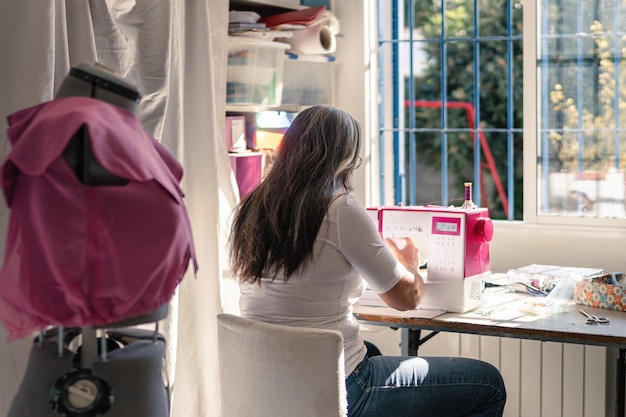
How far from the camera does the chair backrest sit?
1944 mm

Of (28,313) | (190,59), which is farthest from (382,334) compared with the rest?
(28,313)

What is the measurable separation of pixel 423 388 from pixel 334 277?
397mm

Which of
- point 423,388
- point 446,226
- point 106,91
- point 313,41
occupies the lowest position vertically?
point 423,388

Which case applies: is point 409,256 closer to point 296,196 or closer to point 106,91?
point 296,196

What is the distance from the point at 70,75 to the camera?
1.42 metres

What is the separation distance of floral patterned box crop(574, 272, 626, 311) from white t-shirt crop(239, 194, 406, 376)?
0.70m

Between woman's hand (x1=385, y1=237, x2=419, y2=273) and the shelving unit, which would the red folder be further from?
woman's hand (x1=385, y1=237, x2=419, y2=273)

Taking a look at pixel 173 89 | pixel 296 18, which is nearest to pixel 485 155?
pixel 296 18

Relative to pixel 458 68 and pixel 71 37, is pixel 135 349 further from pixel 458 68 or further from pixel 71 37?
pixel 458 68

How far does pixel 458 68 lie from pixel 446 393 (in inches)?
223

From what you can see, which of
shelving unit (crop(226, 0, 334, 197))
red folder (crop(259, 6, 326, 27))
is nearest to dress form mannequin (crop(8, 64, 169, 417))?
shelving unit (crop(226, 0, 334, 197))

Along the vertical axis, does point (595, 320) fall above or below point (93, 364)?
below

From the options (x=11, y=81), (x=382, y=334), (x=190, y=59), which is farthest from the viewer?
(x=382, y=334)

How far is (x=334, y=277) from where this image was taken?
217 cm
